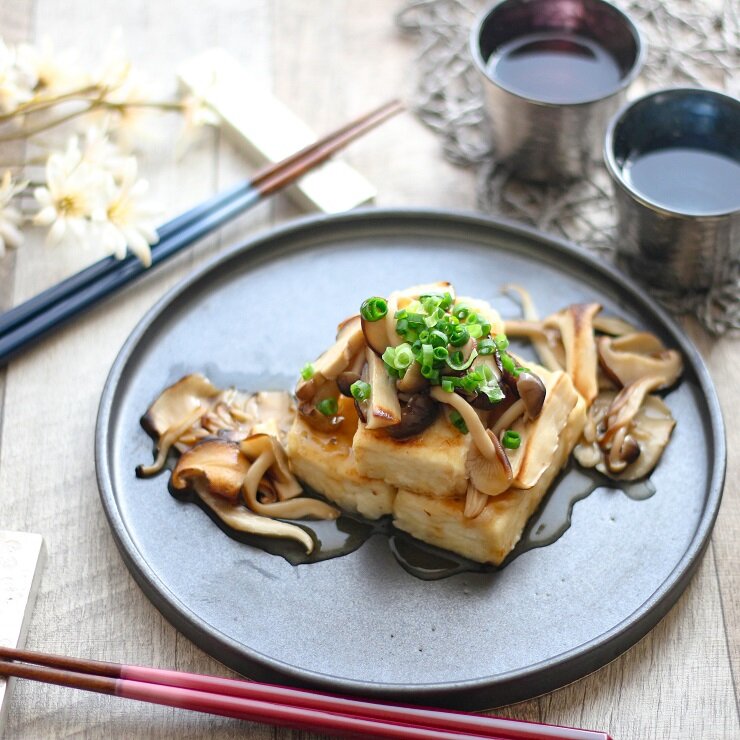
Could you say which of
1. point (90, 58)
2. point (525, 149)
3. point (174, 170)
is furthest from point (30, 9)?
point (525, 149)

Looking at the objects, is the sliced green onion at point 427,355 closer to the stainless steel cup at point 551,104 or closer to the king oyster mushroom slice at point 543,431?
the king oyster mushroom slice at point 543,431

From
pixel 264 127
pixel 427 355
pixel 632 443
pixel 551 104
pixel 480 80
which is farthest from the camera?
pixel 264 127

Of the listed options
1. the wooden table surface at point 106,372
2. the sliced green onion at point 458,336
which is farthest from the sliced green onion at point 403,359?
the wooden table surface at point 106,372

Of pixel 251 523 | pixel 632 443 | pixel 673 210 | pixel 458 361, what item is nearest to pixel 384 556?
pixel 251 523

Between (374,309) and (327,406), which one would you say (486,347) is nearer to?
(374,309)

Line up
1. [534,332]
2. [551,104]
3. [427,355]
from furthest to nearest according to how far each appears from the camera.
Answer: [551,104], [534,332], [427,355]

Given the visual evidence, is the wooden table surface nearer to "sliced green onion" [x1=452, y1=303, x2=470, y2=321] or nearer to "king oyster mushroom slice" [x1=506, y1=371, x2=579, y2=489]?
"king oyster mushroom slice" [x1=506, y1=371, x2=579, y2=489]
